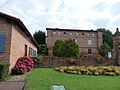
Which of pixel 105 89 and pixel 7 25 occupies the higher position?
pixel 7 25

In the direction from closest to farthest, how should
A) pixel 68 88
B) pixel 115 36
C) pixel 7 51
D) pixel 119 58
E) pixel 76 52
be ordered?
pixel 68 88 < pixel 7 51 < pixel 119 58 < pixel 76 52 < pixel 115 36

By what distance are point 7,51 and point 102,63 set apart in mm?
13899

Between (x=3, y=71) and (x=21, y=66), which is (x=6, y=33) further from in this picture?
(x=3, y=71)

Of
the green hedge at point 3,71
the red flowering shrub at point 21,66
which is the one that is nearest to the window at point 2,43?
the red flowering shrub at point 21,66

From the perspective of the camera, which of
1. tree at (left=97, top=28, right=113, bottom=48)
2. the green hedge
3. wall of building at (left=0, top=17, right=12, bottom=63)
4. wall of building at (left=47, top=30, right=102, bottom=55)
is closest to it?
the green hedge

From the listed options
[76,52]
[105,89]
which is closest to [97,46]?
[76,52]

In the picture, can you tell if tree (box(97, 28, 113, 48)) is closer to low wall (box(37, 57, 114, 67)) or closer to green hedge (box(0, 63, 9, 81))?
low wall (box(37, 57, 114, 67))

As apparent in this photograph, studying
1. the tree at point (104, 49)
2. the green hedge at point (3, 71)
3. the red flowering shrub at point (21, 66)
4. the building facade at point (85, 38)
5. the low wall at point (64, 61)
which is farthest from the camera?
the building facade at point (85, 38)

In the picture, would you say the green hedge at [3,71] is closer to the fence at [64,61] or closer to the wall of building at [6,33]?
the wall of building at [6,33]

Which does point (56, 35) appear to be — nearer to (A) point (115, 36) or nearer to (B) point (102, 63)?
(A) point (115, 36)

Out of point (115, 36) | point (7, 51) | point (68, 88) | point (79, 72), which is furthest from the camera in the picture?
point (115, 36)

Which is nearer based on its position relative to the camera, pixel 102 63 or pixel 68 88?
pixel 68 88

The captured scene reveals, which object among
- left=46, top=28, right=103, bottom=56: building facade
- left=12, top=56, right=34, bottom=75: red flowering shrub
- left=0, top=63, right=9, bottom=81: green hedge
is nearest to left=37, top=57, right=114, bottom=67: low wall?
left=12, top=56, right=34, bottom=75: red flowering shrub

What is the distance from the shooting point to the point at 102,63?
28031 mm
